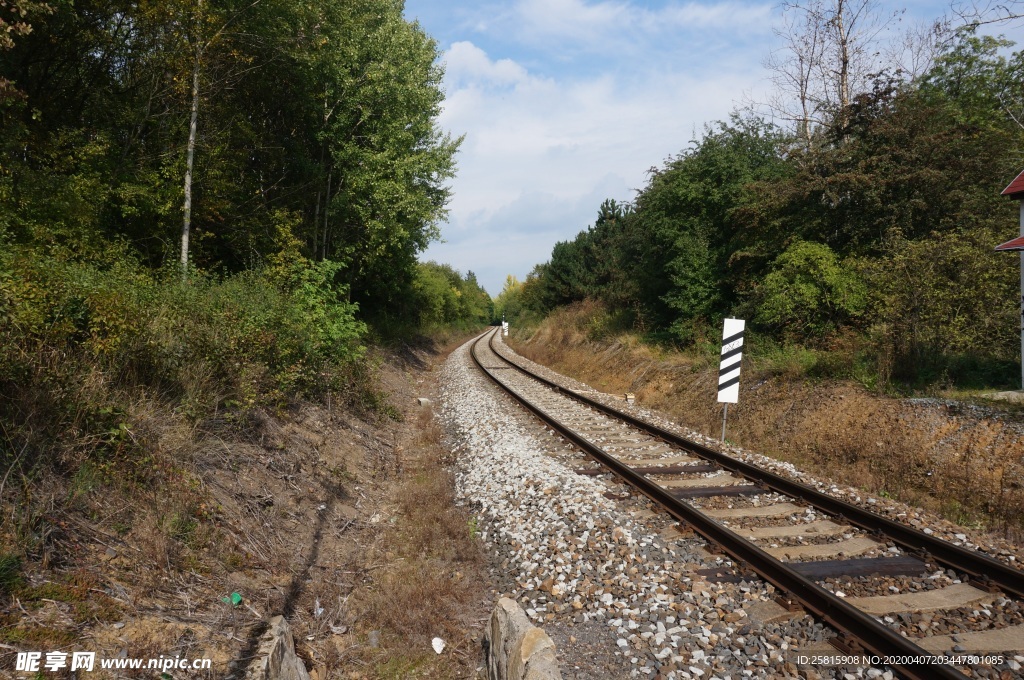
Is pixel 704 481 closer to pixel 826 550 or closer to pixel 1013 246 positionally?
pixel 826 550

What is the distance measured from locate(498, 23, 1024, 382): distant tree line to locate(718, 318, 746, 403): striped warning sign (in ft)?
11.5

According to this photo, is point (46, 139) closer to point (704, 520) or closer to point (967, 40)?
point (704, 520)

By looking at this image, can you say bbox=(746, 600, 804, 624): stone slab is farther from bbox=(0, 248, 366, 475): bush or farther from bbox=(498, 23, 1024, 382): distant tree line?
bbox=(498, 23, 1024, 382): distant tree line

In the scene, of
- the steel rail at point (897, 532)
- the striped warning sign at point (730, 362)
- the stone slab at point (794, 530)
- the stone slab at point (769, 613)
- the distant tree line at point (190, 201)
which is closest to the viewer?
the stone slab at point (769, 613)

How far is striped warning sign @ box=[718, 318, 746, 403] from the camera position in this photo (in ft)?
31.9

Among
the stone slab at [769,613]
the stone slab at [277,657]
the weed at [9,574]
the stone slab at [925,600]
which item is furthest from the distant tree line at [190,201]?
the stone slab at [925,600]

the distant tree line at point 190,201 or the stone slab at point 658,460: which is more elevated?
the distant tree line at point 190,201

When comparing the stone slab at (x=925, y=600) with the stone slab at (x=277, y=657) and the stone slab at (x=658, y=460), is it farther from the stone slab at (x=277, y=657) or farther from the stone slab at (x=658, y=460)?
the stone slab at (x=277, y=657)

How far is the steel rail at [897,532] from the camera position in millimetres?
4168

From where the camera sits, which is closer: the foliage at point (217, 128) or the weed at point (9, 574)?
the weed at point (9, 574)

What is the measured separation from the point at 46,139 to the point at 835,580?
13388mm

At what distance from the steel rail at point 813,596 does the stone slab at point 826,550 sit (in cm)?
40

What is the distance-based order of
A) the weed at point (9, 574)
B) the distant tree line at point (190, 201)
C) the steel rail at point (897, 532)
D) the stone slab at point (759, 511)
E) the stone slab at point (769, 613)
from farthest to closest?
1. the stone slab at point (759, 511)
2. the distant tree line at point (190, 201)
3. the steel rail at point (897, 532)
4. the stone slab at point (769, 613)
5. the weed at point (9, 574)

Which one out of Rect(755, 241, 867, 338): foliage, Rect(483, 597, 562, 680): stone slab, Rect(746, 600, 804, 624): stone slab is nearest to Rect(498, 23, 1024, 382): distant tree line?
Rect(755, 241, 867, 338): foliage
